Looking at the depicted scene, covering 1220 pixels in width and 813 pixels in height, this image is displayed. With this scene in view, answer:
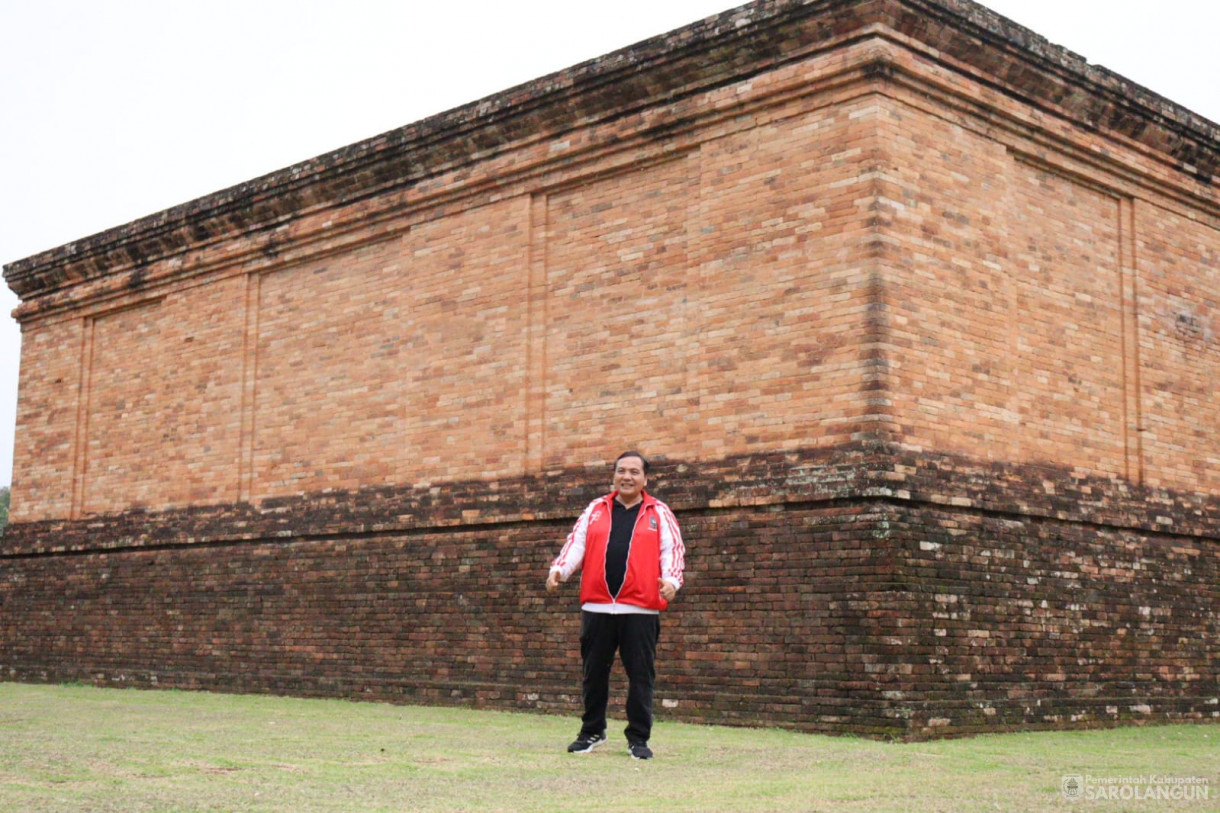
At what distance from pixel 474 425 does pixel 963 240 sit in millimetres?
5160

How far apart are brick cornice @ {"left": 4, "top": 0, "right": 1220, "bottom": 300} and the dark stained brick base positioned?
343 centimetres

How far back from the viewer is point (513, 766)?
7.89 meters

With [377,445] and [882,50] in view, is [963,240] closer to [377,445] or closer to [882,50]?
[882,50]

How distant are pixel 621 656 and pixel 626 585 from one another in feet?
1.37

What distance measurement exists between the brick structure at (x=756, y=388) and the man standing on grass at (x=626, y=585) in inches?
117

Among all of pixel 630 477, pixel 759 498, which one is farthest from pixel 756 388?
pixel 630 477

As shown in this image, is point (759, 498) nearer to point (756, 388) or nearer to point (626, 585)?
point (756, 388)

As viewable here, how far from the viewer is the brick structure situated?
11594 millimetres

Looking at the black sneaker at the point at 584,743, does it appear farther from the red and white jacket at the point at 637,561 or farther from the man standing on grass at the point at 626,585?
the red and white jacket at the point at 637,561

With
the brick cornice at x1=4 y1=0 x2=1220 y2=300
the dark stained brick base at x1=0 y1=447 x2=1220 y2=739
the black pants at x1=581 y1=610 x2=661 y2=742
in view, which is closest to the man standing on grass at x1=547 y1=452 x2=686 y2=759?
the black pants at x1=581 y1=610 x2=661 y2=742

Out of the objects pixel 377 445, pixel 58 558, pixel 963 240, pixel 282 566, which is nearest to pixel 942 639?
pixel 963 240

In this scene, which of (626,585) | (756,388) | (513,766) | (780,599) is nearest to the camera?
(513,766)

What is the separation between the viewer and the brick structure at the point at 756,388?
38.0ft

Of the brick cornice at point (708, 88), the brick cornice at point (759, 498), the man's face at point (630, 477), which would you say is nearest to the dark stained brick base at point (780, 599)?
the brick cornice at point (759, 498)
